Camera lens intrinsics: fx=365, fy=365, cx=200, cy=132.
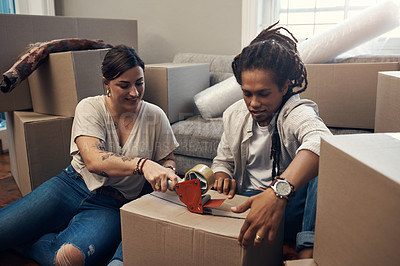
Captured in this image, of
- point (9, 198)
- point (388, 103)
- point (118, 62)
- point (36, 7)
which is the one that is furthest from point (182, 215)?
point (36, 7)

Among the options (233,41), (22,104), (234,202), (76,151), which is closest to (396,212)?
(234,202)

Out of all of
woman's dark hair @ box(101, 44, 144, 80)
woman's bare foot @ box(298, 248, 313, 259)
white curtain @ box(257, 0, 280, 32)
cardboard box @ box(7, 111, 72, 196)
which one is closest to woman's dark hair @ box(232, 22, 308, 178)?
woman's bare foot @ box(298, 248, 313, 259)

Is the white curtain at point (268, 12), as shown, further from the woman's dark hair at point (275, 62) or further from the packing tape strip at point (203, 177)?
the packing tape strip at point (203, 177)

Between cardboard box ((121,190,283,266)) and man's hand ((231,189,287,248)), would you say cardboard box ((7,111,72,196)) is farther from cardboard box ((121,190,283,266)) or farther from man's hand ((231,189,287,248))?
man's hand ((231,189,287,248))

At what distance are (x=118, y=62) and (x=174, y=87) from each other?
850 millimetres

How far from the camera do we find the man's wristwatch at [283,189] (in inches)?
33.5

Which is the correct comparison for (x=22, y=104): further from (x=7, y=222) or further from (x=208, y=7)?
(x=208, y=7)

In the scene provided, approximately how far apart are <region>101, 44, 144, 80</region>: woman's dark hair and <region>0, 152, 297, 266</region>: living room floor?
769mm

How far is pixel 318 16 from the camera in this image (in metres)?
2.42

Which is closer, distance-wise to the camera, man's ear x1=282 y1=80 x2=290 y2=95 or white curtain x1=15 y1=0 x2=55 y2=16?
man's ear x1=282 y1=80 x2=290 y2=95

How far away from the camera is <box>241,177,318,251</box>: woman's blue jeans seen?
3.43 feet

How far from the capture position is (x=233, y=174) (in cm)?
130

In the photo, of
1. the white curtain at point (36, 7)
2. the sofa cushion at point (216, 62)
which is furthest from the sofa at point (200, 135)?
the white curtain at point (36, 7)

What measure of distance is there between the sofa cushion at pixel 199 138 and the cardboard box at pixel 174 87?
138mm
